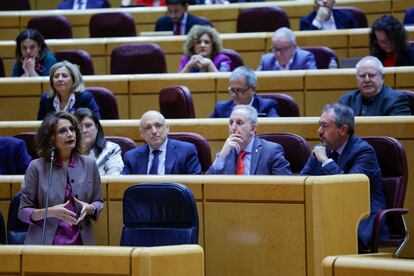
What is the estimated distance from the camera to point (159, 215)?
12.2ft

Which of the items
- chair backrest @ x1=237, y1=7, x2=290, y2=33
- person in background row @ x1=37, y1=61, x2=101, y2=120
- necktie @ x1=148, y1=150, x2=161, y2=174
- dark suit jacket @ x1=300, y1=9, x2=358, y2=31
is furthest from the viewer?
chair backrest @ x1=237, y1=7, x2=290, y2=33

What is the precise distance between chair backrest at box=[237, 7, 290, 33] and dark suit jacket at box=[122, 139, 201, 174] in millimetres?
2270

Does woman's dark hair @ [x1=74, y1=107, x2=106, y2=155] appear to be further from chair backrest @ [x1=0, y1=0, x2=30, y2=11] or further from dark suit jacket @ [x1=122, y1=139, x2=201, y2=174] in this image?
chair backrest @ [x1=0, y1=0, x2=30, y2=11]

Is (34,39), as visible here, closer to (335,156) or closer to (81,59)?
(81,59)

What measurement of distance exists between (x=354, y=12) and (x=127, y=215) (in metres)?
3.16

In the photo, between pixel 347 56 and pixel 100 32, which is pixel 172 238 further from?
pixel 100 32

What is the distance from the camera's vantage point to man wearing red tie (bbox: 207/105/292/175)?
418 cm

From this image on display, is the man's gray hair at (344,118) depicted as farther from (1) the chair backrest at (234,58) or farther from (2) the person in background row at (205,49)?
(1) the chair backrest at (234,58)

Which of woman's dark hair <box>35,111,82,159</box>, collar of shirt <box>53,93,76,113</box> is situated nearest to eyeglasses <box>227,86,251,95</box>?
collar of shirt <box>53,93,76,113</box>

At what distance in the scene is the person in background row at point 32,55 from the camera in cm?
595

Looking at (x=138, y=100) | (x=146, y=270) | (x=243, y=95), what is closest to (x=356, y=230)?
(x=146, y=270)

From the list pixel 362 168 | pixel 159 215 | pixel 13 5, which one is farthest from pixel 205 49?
pixel 13 5

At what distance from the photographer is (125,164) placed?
4461 millimetres

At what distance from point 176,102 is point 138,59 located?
Result: 0.94 metres
